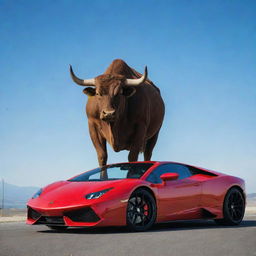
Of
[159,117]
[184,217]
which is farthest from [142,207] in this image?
[159,117]

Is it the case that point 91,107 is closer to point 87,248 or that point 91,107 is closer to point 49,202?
point 49,202

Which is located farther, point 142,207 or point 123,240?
point 142,207

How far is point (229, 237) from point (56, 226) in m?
3.01

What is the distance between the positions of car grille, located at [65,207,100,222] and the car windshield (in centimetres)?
121

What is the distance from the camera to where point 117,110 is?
45.6ft

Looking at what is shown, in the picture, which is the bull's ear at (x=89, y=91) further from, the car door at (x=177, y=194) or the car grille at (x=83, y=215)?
the car grille at (x=83, y=215)

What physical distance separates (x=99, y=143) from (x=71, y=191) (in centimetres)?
695

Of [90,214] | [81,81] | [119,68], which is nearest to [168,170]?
[90,214]

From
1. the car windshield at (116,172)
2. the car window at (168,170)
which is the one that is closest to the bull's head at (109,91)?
the car windshield at (116,172)

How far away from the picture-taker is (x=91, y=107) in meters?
14.5

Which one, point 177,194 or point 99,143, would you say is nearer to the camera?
point 177,194

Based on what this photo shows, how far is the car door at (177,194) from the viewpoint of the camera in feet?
27.6

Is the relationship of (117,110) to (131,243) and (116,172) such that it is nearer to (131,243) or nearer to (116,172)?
(116,172)

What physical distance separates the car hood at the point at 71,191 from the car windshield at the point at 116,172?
0.40m
